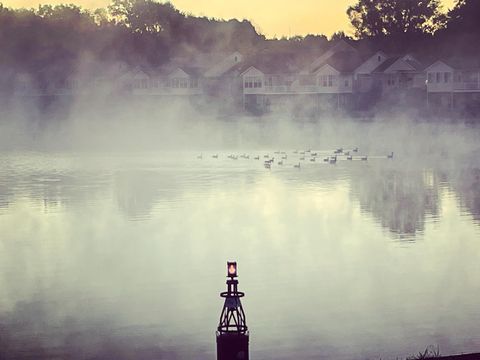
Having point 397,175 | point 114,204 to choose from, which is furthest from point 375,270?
point 397,175

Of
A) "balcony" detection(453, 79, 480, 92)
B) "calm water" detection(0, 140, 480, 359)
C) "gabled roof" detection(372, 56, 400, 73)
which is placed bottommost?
"calm water" detection(0, 140, 480, 359)

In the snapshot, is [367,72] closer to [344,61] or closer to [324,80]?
[344,61]

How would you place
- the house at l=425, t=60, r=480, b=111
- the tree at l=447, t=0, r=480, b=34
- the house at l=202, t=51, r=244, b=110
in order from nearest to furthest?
the house at l=425, t=60, r=480, b=111, the tree at l=447, t=0, r=480, b=34, the house at l=202, t=51, r=244, b=110

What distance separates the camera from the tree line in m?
124

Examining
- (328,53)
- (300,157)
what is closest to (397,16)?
(328,53)

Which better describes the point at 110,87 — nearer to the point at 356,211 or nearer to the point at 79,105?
the point at 79,105

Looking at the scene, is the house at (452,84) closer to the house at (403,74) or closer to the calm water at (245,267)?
the house at (403,74)

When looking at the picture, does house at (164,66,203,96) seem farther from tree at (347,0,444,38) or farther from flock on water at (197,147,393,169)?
flock on water at (197,147,393,169)

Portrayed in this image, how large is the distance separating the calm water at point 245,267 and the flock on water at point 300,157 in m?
12.6

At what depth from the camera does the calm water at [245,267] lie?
20.7m

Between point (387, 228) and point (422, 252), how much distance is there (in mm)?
5242

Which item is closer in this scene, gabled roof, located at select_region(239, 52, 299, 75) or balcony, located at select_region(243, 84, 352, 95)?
balcony, located at select_region(243, 84, 352, 95)

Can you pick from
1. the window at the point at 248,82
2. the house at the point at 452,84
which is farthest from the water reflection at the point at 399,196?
the window at the point at 248,82

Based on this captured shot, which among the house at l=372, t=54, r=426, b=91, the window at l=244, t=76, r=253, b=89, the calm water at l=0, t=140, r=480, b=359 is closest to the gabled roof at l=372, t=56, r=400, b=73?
the house at l=372, t=54, r=426, b=91
